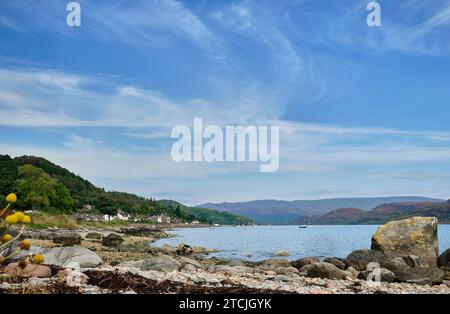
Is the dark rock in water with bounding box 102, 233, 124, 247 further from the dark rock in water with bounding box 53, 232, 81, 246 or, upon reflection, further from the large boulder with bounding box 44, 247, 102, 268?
the large boulder with bounding box 44, 247, 102, 268

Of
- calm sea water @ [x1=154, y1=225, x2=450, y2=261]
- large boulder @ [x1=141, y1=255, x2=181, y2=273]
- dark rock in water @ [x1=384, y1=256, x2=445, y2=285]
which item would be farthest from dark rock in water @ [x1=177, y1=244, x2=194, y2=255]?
large boulder @ [x1=141, y1=255, x2=181, y2=273]

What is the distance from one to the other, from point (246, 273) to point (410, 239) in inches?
421

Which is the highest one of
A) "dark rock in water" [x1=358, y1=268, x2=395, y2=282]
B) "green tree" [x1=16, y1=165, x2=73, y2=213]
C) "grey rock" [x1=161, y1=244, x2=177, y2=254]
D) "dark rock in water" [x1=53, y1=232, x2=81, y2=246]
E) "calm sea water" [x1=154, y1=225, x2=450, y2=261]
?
"green tree" [x1=16, y1=165, x2=73, y2=213]

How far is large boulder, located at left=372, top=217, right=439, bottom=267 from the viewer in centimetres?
2236

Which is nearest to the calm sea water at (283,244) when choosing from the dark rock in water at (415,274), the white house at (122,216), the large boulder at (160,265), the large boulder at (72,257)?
the dark rock in water at (415,274)

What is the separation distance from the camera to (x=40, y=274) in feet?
27.8

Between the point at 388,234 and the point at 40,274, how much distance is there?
1839cm

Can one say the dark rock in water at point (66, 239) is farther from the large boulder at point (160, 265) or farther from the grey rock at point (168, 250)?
the large boulder at point (160, 265)

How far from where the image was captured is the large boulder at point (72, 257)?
39.2ft

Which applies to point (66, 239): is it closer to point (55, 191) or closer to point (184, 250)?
point (184, 250)

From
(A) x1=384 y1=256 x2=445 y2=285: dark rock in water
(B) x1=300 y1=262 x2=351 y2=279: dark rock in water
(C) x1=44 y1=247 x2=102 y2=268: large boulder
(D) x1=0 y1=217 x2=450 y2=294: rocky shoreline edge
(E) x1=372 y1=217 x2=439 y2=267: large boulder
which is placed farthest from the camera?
(E) x1=372 y1=217 x2=439 y2=267: large boulder

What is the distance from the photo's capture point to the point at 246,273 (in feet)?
50.9
